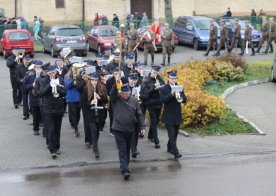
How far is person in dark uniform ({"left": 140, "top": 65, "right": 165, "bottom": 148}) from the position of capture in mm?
13562

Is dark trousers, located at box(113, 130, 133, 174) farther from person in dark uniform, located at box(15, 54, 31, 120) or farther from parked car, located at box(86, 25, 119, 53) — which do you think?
parked car, located at box(86, 25, 119, 53)

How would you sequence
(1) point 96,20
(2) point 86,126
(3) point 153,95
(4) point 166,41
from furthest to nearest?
(1) point 96,20 < (4) point 166,41 < (3) point 153,95 < (2) point 86,126

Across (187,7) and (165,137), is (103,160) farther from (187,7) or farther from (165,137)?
(187,7)

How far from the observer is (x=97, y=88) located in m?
12.9

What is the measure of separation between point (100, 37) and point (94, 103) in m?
19.6

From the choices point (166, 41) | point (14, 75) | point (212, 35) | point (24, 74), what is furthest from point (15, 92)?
point (212, 35)

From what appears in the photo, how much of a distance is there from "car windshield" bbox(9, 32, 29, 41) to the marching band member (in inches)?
651

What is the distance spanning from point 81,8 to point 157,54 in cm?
1322

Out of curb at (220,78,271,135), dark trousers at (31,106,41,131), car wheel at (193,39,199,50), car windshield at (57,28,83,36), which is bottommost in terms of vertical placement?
curb at (220,78,271,135)

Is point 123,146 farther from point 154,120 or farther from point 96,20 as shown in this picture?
point 96,20

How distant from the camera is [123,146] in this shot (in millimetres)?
11609

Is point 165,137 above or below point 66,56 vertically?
below

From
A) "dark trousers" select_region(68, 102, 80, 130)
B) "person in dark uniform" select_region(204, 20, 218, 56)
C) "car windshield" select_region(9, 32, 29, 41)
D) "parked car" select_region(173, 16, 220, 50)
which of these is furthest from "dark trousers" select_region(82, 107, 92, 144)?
"parked car" select_region(173, 16, 220, 50)

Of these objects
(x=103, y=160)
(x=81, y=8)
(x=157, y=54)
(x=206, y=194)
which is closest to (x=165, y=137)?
(x=103, y=160)
